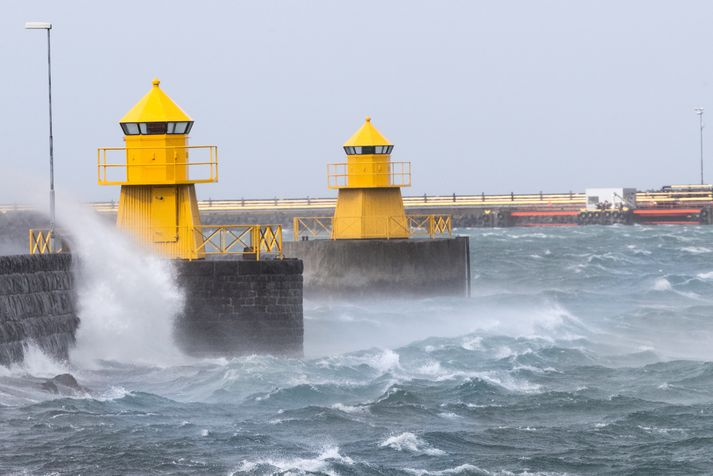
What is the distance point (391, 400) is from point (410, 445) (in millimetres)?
3947

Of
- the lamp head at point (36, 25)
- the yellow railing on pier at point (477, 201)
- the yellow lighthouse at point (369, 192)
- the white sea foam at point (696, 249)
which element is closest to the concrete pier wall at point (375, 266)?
the yellow lighthouse at point (369, 192)

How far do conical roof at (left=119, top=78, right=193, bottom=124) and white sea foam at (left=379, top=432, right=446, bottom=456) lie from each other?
492 inches

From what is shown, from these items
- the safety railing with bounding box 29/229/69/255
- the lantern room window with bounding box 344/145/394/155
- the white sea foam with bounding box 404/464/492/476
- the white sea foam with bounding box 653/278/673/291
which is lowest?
the white sea foam with bounding box 404/464/492/476

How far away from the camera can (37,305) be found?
26734 millimetres

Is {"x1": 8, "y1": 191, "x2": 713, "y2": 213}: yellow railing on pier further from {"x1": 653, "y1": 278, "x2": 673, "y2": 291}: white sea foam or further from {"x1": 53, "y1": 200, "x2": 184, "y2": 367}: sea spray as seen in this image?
{"x1": 53, "y1": 200, "x2": 184, "y2": 367}: sea spray

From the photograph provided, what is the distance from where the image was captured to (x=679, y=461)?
20438 millimetres

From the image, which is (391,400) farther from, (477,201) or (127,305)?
(477,201)

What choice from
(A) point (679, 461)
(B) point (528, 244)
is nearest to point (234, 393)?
(A) point (679, 461)

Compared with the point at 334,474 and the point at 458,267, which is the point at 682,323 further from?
the point at 334,474

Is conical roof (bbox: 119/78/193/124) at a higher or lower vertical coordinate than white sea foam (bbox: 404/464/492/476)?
higher

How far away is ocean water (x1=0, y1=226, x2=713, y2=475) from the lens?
1989 cm

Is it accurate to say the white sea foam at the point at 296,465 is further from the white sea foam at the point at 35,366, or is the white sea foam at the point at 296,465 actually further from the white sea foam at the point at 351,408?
the white sea foam at the point at 35,366

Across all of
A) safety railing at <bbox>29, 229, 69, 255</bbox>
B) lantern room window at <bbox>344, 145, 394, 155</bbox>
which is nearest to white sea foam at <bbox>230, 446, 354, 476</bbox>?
safety railing at <bbox>29, 229, 69, 255</bbox>

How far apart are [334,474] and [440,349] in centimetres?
1422
